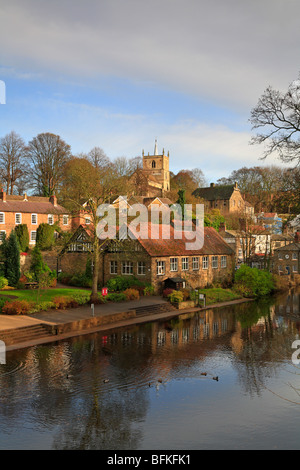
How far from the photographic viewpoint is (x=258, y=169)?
305ft

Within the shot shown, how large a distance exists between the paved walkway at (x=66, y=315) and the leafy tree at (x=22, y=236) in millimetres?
23903

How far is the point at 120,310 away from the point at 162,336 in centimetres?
595

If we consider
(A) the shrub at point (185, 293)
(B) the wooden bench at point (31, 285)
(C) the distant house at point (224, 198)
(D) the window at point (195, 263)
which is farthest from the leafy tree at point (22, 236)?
(C) the distant house at point (224, 198)

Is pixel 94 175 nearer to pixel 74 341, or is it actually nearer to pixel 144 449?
pixel 74 341

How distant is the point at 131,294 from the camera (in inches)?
1286

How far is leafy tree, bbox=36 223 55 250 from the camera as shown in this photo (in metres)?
51.3

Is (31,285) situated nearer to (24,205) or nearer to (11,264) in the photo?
(11,264)

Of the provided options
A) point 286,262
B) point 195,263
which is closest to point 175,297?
point 195,263

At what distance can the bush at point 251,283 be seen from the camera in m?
41.0

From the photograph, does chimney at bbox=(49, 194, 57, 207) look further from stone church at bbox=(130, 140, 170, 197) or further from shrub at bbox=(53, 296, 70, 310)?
stone church at bbox=(130, 140, 170, 197)

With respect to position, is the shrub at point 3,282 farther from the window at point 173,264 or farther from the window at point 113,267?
the window at point 173,264

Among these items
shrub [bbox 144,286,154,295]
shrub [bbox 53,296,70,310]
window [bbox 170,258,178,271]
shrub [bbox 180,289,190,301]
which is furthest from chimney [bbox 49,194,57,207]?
shrub [bbox 53,296,70,310]

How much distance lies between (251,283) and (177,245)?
9501mm

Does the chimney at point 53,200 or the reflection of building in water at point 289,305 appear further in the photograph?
the chimney at point 53,200
